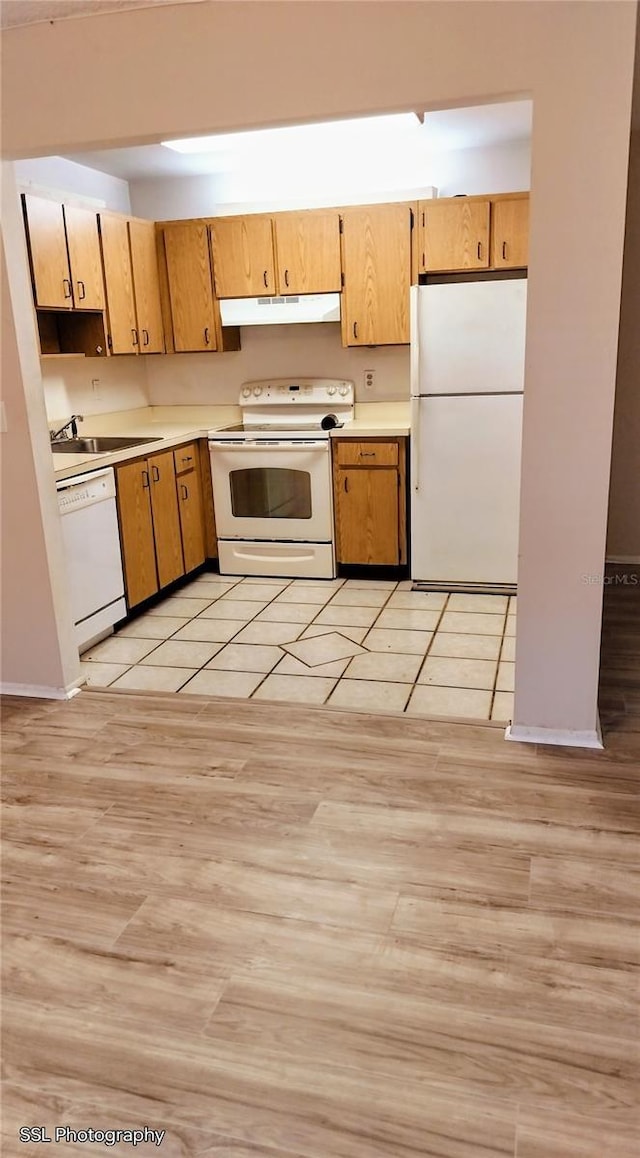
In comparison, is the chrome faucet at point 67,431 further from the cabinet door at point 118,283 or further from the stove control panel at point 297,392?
the stove control panel at point 297,392

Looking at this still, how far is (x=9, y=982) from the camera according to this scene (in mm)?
1881

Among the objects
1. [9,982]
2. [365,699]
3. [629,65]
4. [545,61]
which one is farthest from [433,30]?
[9,982]

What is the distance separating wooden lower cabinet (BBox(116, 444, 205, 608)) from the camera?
166 inches

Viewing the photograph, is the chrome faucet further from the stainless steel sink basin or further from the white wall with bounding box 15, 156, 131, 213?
the white wall with bounding box 15, 156, 131, 213

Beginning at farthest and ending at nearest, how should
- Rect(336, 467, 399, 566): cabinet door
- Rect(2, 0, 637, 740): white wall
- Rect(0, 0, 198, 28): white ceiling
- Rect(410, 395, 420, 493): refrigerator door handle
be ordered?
Rect(336, 467, 399, 566): cabinet door
Rect(410, 395, 420, 493): refrigerator door handle
Rect(0, 0, 198, 28): white ceiling
Rect(2, 0, 637, 740): white wall

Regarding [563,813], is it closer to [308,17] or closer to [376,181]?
[308,17]

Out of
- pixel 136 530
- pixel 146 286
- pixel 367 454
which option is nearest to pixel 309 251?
pixel 146 286

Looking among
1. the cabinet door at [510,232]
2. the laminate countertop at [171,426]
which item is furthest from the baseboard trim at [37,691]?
the cabinet door at [510,232]

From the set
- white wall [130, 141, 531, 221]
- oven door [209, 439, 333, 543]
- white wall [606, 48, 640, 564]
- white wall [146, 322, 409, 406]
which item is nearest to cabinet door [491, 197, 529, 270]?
white wall [130, 141, 531, 221]

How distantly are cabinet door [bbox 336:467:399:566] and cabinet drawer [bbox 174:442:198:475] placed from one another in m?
0.89

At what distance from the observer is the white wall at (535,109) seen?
7.68 feet

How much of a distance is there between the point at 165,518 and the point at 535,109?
288cm

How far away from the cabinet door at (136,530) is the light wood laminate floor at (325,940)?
4.45ft

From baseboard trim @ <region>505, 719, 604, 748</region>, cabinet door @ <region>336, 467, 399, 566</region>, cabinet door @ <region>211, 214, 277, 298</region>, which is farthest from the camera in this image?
cabinet door @ <region>211, 214, 277, 298</region>
